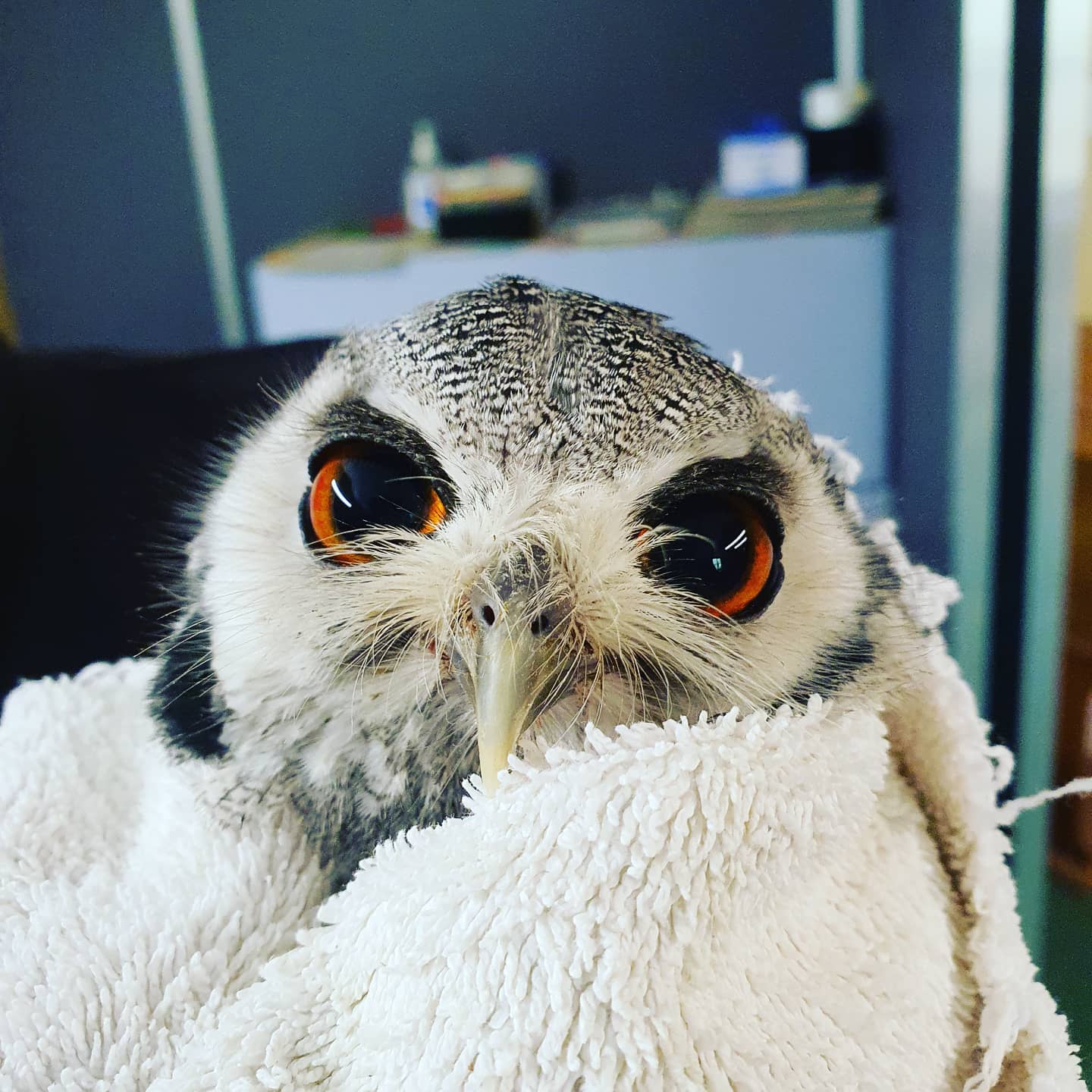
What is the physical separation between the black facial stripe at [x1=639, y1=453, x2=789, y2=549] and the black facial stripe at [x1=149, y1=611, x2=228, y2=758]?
0.67 ft

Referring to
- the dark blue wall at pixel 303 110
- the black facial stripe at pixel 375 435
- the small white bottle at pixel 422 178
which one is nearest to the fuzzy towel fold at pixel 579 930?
the black facial stripe at pixel 375 435

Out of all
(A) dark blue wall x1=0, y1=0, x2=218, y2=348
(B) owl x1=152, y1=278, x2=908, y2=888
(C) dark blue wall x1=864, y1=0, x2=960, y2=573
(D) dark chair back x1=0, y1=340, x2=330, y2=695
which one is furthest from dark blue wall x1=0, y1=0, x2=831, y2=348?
(B) owl x1=152, y1=278, x2=908, y2=888

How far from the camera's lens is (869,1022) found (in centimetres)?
29

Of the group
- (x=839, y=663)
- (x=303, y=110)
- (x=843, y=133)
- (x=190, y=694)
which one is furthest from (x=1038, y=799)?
(x=303, y=110)

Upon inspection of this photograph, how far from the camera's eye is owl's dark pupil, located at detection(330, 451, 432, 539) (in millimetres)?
300

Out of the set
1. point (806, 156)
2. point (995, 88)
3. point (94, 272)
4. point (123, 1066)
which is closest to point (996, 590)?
point (995, 88)

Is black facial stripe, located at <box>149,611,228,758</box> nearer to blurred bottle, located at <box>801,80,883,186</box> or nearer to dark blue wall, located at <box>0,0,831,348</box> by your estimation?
blurred bottle, located at <box>801,80,883,186</box>

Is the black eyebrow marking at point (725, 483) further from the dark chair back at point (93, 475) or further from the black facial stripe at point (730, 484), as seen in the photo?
the dark chair back at point (93, 475)

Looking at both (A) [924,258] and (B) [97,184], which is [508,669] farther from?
(B) [97,184]

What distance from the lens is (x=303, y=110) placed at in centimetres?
104

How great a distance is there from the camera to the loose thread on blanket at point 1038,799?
1.20ft

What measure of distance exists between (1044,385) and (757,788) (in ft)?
1.66

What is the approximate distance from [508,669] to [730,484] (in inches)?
4.1

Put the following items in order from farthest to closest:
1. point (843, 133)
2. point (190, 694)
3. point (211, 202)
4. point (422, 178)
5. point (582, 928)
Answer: point (211, 202) < point (422, 178) < point (843, 133) < point (190, 694) < point (582, 928)
